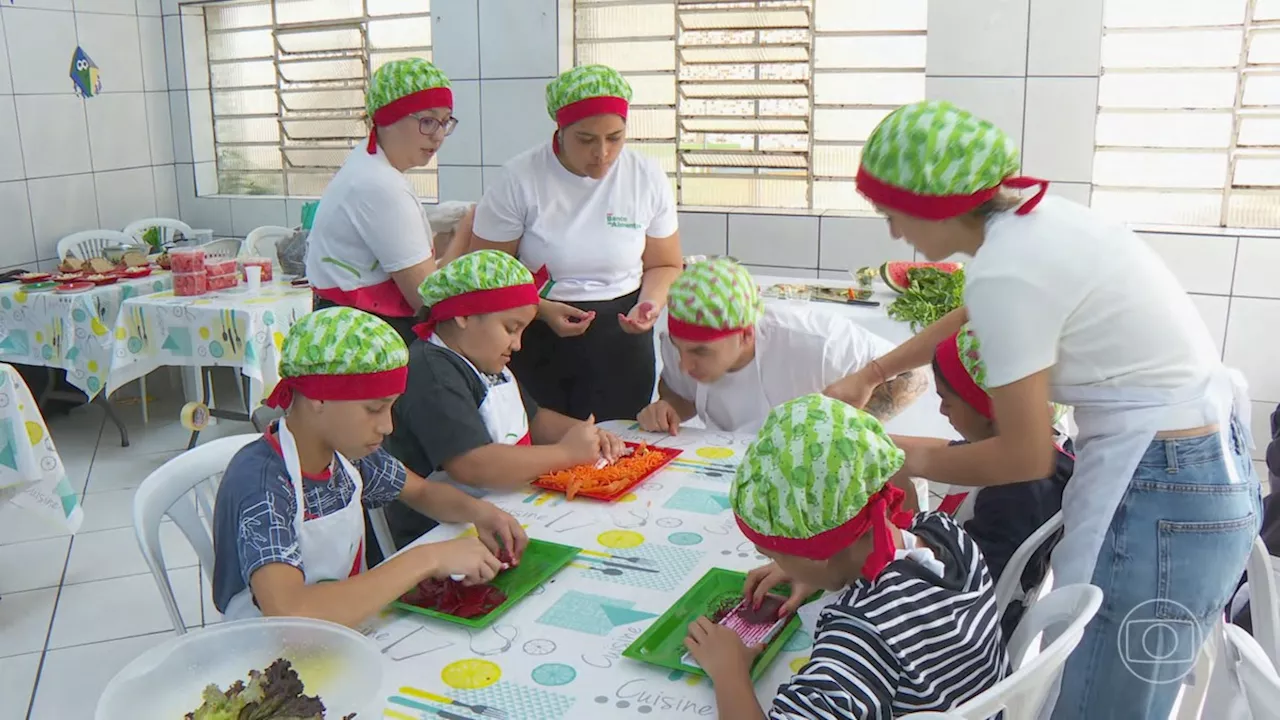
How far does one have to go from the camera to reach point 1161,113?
3.77 meters

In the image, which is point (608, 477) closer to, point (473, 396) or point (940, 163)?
point (473, 396)

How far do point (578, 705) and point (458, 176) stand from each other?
3974mm

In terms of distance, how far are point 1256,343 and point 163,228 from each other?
5.39m

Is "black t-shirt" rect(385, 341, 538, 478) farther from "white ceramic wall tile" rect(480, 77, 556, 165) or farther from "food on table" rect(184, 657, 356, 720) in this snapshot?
"white ceramic wall tile" rect(480, 77, 556, 165)

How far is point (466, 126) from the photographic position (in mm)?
4730

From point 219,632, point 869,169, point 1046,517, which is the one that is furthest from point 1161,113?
point 219,632

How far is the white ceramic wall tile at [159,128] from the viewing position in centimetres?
564

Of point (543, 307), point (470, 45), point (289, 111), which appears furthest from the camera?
point (289, 111)

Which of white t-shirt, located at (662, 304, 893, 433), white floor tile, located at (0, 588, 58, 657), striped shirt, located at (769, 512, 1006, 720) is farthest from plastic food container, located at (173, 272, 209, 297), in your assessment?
striped shirt, located at (769, 512, 1006, 720)

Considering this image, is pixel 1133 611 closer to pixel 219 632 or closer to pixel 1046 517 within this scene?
pixel 1046 517

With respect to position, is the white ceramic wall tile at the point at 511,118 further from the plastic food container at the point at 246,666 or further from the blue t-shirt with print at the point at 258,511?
the plastic food container at the point at 246,666

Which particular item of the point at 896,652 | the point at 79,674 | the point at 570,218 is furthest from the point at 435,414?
the point at 79,674

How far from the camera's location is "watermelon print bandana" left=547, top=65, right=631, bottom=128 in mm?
2529

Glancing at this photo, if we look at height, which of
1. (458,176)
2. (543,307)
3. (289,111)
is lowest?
(543,307)
